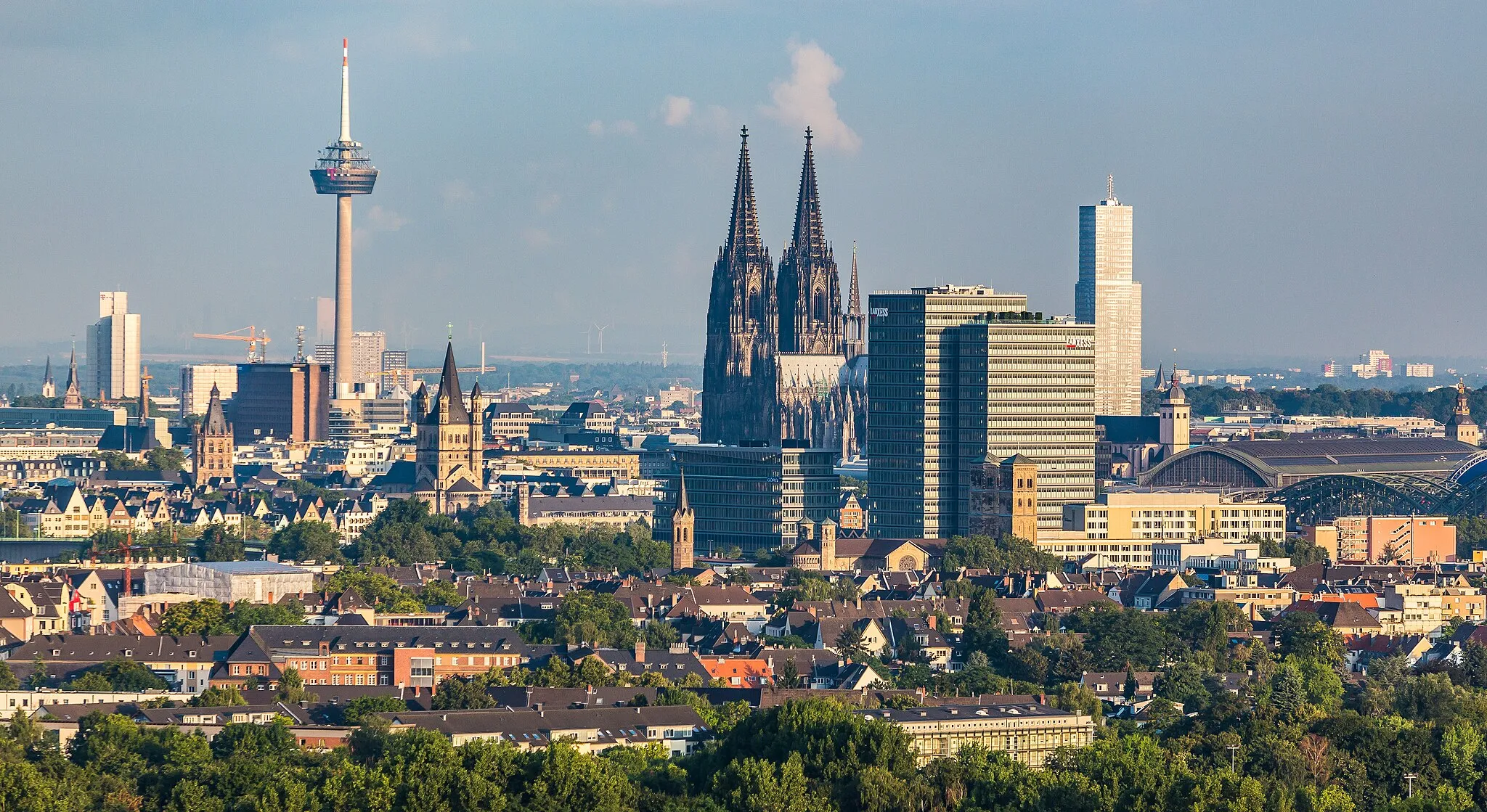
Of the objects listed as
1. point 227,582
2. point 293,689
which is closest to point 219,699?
point 293,689

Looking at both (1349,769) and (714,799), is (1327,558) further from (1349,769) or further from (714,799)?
(714,799)

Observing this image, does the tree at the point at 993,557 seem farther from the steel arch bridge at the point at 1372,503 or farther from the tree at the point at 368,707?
the tree at the point at 368,707

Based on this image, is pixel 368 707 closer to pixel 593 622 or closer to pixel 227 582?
pixel 593 622

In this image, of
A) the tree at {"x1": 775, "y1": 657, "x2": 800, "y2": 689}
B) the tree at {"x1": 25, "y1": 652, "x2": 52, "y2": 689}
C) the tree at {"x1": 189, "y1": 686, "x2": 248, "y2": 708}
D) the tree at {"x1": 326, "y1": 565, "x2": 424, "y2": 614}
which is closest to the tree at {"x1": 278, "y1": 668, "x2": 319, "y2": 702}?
the tree at {"x1": 189, "y1": 686, "x2": 248, "y2": 708}

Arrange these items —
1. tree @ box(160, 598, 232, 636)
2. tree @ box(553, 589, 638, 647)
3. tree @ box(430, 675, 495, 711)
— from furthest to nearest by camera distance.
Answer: tree @ box(553, 589, 638, 647), tree @ box(160, 598, 232, 636), tree @ box(430, 675, 495, 711)

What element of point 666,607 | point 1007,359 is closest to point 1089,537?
point 1007,359

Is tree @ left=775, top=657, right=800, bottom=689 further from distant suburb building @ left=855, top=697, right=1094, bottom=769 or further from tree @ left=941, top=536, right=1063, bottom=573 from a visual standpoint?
tree @ left=941, top=536, right=1063, bottom=573

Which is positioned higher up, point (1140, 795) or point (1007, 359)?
point (1007, 359)
